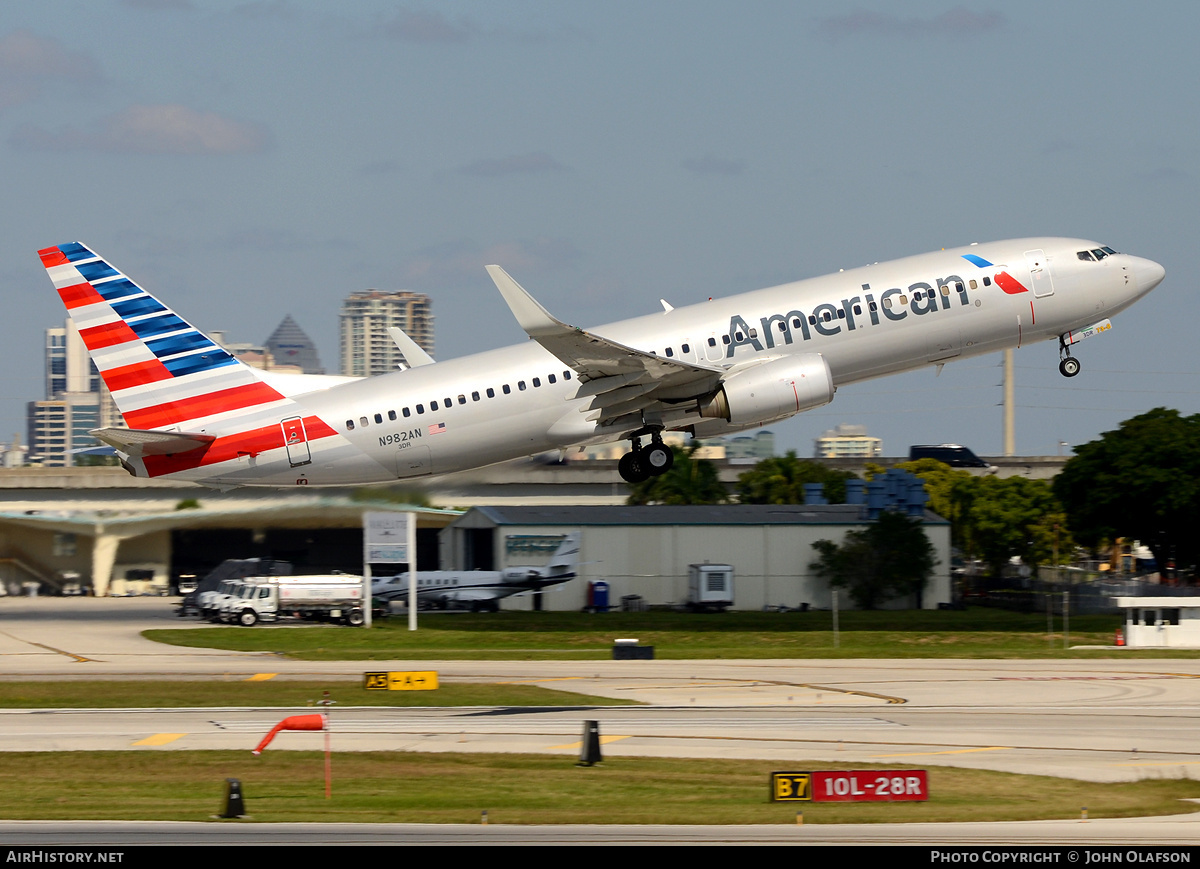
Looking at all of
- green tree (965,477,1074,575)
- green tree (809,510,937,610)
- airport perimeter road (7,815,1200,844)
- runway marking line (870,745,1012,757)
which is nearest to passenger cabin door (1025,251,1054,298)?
runway marking line (870,745,1012,757)

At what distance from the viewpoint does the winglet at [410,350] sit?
46.2m

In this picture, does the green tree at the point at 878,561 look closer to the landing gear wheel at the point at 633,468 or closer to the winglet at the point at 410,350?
the landing gear wheel at the point at 633,468

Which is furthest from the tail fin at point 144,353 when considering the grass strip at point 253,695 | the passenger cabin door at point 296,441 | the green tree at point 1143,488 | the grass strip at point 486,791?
the green tree at point 1143,488

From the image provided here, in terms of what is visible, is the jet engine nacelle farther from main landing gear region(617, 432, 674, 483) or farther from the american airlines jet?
main landing gear region(617, 432, 674, 483)

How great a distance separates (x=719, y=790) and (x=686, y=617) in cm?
4685

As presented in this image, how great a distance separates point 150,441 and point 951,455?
153188 millimetres

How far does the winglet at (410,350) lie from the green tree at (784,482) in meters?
A: 72.7

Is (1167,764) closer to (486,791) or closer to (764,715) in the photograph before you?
(764,715)

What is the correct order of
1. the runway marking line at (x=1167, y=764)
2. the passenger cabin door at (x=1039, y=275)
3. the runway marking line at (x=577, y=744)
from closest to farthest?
the runway marking line at (x=1167, y=764) < the runway marking line at (x=577, y=744) < the passenger cabin door at (x=1039, y=275)

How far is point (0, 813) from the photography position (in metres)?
A: 23.4

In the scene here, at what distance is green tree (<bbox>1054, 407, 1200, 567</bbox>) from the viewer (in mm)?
84125

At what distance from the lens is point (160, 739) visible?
3198cm

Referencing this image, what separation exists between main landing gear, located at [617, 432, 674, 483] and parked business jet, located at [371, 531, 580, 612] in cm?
3224
